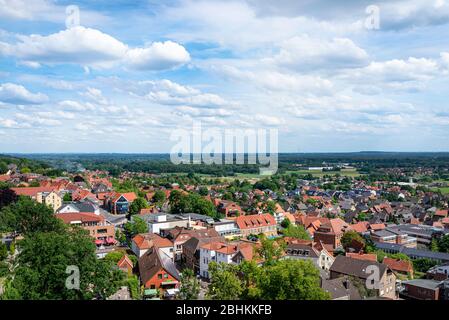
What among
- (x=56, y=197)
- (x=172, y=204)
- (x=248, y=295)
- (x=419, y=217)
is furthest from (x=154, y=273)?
(x=419, y=217)

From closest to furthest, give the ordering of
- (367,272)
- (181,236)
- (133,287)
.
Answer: (133,287) → (367,272) → (181,236)

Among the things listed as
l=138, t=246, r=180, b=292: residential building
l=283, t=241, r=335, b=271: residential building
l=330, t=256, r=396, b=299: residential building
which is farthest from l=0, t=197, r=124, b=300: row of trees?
l=283, t=241, r=335, b=271: residential building

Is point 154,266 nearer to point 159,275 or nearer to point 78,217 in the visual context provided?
point 159,275

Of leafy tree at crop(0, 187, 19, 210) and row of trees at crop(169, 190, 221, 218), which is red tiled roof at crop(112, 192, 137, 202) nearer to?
row of trees at crop(169, 190, 221, 218)

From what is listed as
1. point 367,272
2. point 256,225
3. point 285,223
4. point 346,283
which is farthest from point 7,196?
point 367,272

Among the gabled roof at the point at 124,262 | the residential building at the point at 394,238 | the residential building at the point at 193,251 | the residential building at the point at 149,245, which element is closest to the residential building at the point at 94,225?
the residential building at the point at 149,245
